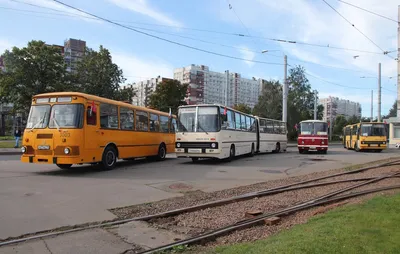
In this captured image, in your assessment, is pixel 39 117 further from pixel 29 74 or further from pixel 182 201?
pixel 29 74

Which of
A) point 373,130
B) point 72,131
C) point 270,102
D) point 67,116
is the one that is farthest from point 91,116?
point 270,102

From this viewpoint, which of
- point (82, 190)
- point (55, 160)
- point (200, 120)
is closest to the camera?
point (82, 190)

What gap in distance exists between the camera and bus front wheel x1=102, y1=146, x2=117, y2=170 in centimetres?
1341

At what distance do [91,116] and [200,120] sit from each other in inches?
245

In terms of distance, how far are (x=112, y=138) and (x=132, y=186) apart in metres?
4.35

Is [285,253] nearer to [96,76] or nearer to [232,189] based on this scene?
[232,189]

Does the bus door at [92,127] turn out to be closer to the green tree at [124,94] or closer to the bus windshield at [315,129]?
the bus windshield at [315,129]

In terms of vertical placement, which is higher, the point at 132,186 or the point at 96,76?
the point at 96,76

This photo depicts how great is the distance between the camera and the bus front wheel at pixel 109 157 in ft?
44.0

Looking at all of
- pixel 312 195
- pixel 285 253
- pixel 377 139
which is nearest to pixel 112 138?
pixel 312 195

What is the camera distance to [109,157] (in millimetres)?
13789

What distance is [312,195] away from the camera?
30.5 ft

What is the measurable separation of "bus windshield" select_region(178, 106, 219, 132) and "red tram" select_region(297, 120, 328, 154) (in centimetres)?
1281

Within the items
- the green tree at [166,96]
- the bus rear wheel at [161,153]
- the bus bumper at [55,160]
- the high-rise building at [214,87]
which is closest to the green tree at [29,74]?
the green tree at [166,96]
